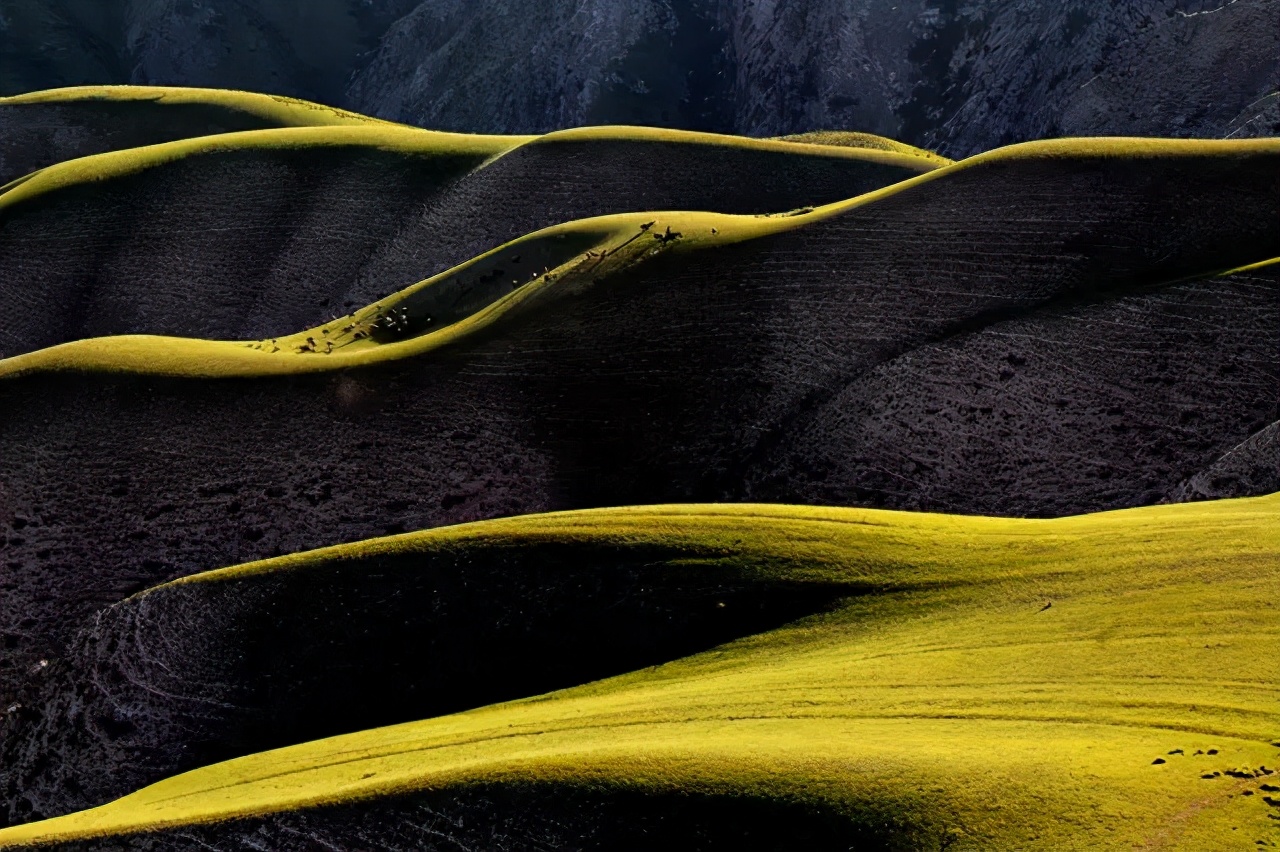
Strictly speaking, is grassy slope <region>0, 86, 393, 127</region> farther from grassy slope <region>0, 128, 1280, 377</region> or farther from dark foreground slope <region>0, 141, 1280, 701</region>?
dark foreground slope <region>0, 141, 1280, 701</region>

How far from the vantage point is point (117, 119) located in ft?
379

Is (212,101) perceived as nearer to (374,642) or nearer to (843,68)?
(843,68)

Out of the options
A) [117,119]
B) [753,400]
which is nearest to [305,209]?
[117,119]

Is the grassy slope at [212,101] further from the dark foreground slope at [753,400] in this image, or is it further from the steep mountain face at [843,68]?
the dark foreground slope at [753,400]

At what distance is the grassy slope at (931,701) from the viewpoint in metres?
22.8

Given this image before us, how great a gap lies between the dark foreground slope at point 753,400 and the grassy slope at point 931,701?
28.4ft

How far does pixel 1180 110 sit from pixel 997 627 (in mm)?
110017

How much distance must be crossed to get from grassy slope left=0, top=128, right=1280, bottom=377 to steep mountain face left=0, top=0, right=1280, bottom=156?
4753 centimetres

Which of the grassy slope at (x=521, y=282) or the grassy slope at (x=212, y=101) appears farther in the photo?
the grassy slope at (x=212, y=101)

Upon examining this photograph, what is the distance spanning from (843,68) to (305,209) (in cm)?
9469

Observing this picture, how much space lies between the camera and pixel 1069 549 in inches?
1422

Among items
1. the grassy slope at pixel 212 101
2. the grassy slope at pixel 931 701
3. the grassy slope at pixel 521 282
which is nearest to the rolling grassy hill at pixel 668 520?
the grassy slope at pixel 931 701

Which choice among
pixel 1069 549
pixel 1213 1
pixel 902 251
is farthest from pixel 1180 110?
pixel 1069 549

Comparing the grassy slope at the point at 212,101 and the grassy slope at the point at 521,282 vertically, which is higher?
the grassy slope at the point at 212,101
